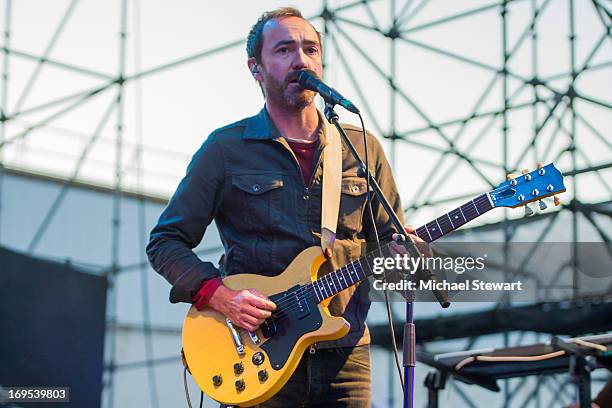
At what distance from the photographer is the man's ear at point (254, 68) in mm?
3898

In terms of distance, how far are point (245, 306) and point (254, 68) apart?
942mm

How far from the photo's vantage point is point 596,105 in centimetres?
785

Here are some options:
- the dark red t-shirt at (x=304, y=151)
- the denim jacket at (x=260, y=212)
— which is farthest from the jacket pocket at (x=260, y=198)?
the dark red t-shirt at (x=304, y=151)

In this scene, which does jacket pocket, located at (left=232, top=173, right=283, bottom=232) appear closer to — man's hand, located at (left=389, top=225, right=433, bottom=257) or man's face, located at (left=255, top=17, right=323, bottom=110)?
man's face, located at (left=255, top=17, right=323, bottom=110)

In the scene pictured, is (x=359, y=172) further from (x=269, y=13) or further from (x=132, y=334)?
(x=132, y=334)

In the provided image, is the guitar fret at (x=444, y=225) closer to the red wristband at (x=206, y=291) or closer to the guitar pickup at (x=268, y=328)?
the guitar pickup at (x=268, y=328)

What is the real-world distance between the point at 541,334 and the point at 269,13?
4.64m

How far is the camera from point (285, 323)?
3.49 meters

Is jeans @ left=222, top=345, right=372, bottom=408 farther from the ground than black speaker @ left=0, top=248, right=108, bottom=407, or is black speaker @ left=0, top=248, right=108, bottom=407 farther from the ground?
black speaker @ left=0, top=248, right=108, bottom=407

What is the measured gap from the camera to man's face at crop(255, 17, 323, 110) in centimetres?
369

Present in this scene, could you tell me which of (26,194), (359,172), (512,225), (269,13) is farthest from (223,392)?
(26,194)

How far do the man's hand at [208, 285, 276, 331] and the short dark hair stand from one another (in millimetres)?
899

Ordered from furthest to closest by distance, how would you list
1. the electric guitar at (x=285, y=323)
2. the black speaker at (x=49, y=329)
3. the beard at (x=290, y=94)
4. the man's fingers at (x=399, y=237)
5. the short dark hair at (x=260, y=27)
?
the black speaker at (x=49, y=329) → the short dark hair at (x=260, y=27) → the beard at (x=290, y=94) → the electric guitar at (x=285, y=323) → the man's fingers at (x=399, y=237)

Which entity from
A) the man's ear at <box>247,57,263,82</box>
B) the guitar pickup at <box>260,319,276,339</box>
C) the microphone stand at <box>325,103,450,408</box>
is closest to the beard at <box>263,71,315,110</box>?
the man's ear at <box>247,57,263,82</box>
